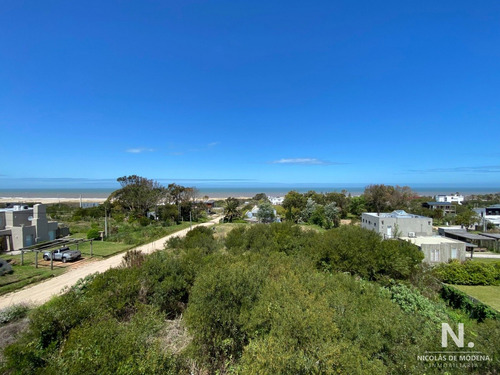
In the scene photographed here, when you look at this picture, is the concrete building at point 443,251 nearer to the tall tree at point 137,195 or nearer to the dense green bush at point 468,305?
the dense green bush at point 468,305

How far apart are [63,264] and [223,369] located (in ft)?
51.1

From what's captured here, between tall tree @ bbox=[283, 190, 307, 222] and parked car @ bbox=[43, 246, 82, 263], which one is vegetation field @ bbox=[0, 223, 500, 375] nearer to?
parked car @ bbox=[43, 246, 82, 263]

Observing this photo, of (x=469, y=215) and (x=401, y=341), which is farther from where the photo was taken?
(x=469, y=215)

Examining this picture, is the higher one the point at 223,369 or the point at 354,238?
the point at 354,238

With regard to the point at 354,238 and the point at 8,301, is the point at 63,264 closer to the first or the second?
the point at 8,301

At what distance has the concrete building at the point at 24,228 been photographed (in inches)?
783

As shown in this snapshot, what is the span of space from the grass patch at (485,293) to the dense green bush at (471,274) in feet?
1.01

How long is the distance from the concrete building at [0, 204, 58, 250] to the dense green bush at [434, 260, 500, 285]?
32637mm

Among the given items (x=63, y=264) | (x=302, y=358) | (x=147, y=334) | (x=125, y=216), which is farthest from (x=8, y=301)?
(x=125, y=216)

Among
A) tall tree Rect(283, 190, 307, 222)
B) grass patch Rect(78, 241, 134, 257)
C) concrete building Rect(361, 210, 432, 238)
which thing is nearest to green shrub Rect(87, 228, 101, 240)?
grass patch Rect(78, 241, 134, 257)

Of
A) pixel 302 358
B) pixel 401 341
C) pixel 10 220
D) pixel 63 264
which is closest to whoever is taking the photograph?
pixel 302 358

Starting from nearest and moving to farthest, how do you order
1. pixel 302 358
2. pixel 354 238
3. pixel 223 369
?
1. pixel 302 358
2. pixel 223 369
3. pixel 354 238

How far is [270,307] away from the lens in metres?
5.82

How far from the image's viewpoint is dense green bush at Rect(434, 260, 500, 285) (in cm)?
1531
